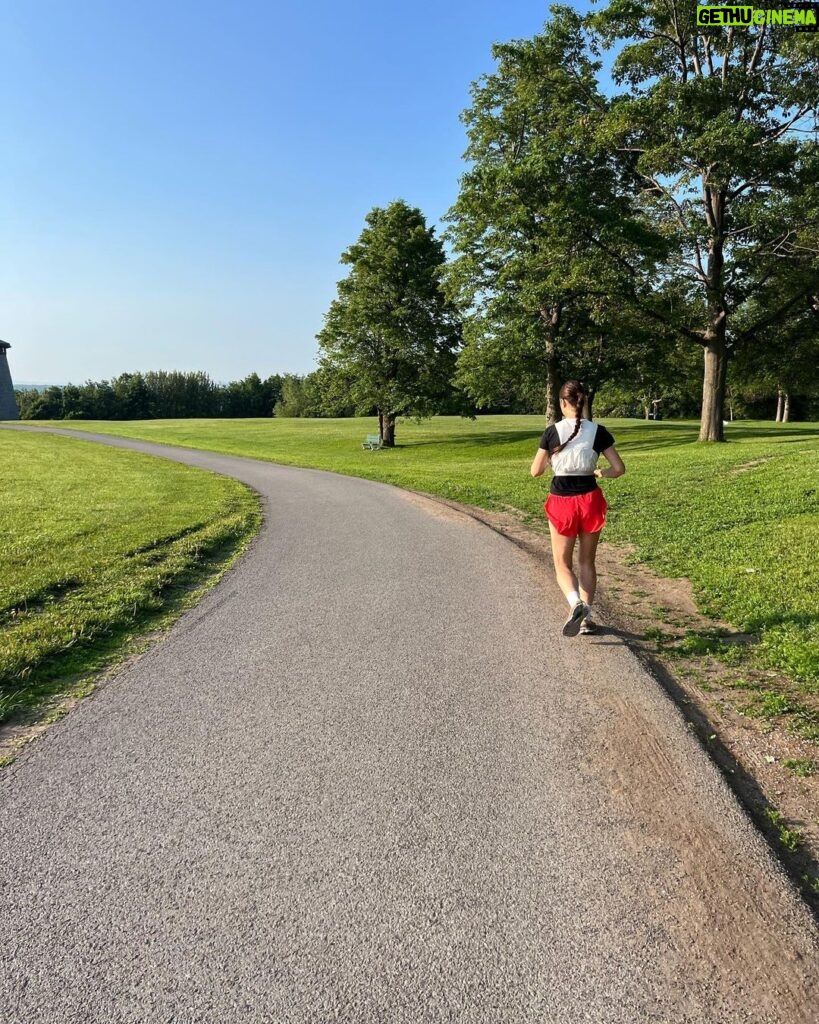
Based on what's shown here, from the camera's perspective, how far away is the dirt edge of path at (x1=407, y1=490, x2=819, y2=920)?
2.73 meters

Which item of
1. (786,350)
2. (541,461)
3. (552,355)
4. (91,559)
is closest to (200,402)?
(552,355)

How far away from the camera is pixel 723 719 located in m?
3.78

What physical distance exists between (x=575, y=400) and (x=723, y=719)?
2.52m

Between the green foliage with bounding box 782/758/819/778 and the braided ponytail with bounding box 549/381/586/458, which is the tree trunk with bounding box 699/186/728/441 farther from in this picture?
the green foliage with bounding box 782/758/819/778

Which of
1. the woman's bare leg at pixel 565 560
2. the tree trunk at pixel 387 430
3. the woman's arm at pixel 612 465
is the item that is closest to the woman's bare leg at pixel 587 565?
the woman's bare leg at pixel 565 560

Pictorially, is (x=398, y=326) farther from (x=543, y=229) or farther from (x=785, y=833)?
(x=785, y=833)

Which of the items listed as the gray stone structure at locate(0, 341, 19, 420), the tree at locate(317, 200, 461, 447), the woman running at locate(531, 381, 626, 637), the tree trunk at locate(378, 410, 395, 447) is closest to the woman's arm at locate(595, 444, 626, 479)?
the woman running at locate(531, 381, 626, 637)

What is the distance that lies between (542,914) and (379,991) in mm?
650

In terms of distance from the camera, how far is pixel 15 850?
2600 mm

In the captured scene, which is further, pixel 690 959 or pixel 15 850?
pixel 15 850

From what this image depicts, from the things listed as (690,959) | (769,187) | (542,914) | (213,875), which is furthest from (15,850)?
(769,187)

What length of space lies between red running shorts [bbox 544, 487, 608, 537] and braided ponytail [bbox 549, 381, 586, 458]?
1.42 ft

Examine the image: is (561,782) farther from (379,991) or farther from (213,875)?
(213,875)
